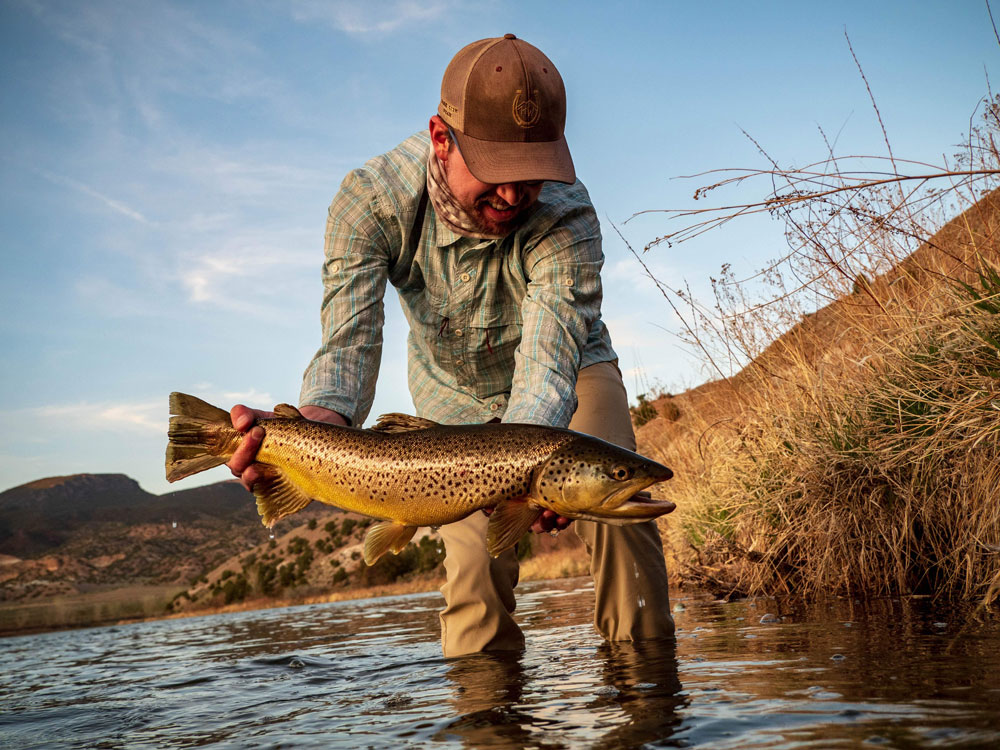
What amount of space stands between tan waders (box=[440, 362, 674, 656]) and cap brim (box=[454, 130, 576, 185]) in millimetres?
1243

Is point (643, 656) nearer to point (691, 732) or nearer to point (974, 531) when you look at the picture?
point (691, 732)

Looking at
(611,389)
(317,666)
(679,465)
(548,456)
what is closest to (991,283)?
(611,389)

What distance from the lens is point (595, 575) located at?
4.16 metres

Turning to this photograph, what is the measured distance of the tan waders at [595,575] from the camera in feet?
13.2

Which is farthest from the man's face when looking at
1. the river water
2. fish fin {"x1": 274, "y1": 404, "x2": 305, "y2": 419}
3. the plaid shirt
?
the river water

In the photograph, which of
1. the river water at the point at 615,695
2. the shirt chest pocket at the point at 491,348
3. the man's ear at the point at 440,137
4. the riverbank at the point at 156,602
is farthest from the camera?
the riverbank at the point at 156,602

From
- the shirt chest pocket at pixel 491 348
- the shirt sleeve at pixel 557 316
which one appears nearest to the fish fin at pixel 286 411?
the shirt sleeve at pixel 557 316

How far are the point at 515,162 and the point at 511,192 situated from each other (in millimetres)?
200

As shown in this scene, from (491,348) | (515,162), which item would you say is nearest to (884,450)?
(491,348)

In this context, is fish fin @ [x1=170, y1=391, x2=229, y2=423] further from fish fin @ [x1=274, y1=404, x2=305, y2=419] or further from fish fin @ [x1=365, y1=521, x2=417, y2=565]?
fish fin @ [x1=365, y1=521, x2=417, y2=565]

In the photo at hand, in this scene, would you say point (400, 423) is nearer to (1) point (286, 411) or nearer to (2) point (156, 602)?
(1) point (286, 411)

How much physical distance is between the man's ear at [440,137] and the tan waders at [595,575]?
4.50 feet

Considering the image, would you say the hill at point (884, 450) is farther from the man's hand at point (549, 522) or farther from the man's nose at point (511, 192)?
the man's hand at point (549, 522)

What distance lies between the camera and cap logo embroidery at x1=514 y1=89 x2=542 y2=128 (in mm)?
3500
